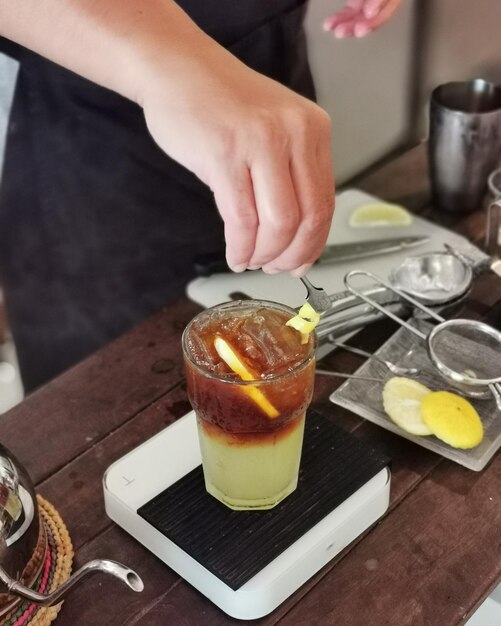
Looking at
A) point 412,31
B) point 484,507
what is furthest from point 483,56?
point 484,507

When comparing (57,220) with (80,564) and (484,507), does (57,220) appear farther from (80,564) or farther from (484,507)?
(484,507)

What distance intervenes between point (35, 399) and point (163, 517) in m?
0.31

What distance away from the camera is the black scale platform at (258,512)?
2.72ft

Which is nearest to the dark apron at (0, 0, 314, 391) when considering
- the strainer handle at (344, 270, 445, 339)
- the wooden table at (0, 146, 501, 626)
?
the wooden table at (0, 146, 501, 626)

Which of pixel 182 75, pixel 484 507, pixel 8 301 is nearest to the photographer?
pixel 182 75

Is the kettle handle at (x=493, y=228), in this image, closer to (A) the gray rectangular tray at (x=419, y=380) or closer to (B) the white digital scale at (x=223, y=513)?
(A) the gray rectangular tray at (x=419, y=380)

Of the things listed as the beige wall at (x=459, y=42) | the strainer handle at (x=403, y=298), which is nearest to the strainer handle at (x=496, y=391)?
the strainer handle at (x=403, y=298)

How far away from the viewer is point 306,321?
825mm

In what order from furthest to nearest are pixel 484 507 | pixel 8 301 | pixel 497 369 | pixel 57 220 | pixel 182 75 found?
pixel 8 301, pixel 57 220, pixel 497 369, pixel 484 507, pixel 182 75

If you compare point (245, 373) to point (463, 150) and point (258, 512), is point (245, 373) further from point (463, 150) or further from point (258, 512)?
point (463, 150)

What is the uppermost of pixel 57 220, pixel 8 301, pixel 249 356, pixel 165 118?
pixel 165 118

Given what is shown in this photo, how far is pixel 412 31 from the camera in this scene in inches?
85.0

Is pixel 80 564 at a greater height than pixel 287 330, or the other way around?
pixel 287 330

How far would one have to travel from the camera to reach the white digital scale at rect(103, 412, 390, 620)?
0.81m
